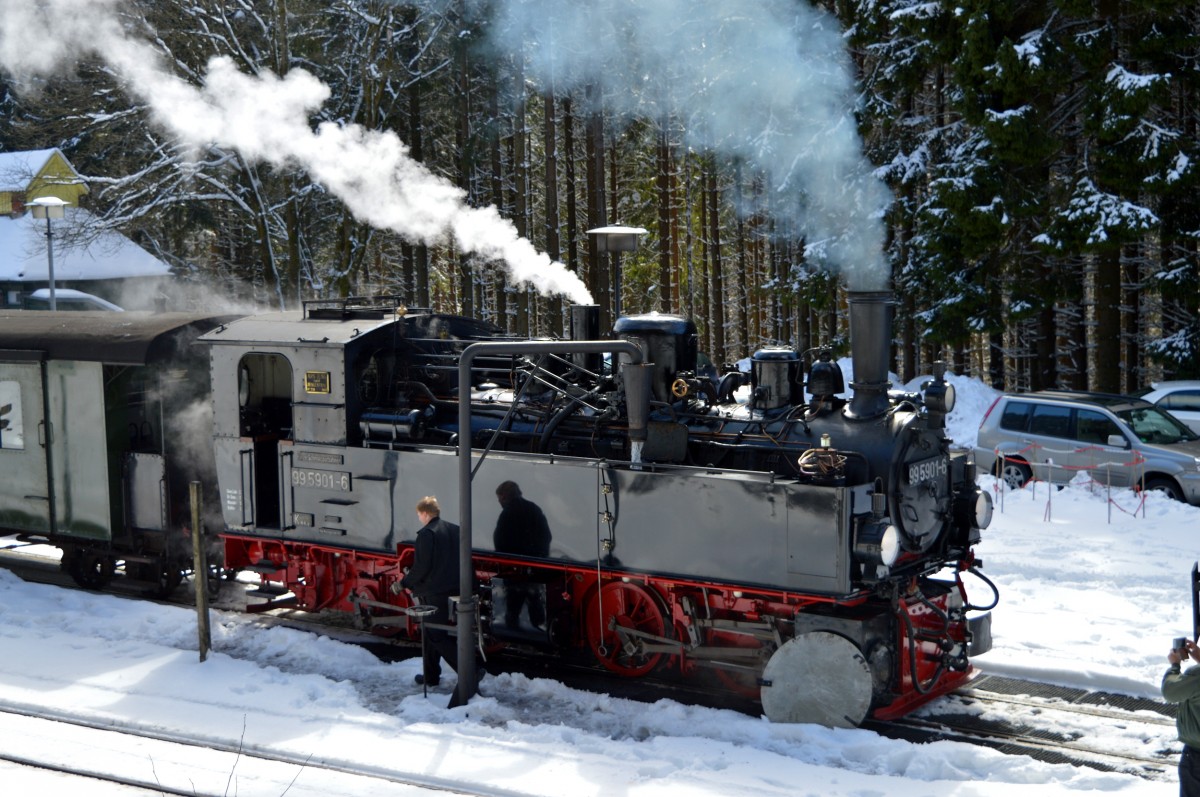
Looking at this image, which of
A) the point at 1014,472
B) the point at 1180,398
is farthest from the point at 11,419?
the point at 1180,398

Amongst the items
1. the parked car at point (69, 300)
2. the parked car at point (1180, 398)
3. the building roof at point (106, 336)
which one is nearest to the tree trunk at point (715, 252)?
the parked car at point (1180, 398)

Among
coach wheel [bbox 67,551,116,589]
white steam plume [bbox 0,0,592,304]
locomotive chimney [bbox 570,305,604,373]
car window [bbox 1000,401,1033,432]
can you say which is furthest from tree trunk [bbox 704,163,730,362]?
locomotive chimney [bbox 570,305,604,373]

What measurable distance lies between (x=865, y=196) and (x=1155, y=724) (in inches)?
628

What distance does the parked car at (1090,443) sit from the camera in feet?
47.5

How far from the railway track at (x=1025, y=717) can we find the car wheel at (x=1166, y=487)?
266 inches

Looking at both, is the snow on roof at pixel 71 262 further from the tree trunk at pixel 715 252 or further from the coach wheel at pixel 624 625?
the coach wheel at pixel 624 625

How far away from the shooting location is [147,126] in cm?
2342

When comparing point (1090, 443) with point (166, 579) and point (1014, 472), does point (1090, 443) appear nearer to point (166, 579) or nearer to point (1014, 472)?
point (1014, 472)

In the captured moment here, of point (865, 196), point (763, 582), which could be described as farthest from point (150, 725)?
point (865, 196)

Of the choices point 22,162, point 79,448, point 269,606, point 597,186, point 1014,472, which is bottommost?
point 269,606

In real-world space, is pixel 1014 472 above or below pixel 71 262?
below

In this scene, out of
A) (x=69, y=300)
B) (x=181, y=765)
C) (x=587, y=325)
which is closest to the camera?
(x=181, y=765)

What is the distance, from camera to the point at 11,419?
39.6 ft

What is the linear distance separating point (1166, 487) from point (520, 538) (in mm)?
9194
